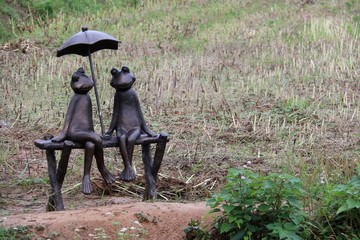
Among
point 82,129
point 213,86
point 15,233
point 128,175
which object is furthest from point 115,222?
point 213,86

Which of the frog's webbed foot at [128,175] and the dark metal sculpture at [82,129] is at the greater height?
the dark metal sculpture at [82,129]

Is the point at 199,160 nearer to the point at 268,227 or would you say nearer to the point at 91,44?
the point at 91,44

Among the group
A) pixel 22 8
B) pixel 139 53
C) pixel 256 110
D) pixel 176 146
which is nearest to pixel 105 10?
pixel 22 8

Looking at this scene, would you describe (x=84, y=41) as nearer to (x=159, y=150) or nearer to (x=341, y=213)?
(x=159, y=150)

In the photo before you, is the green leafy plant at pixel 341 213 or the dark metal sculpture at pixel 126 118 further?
the dark metal sculpture at pixel 126 118

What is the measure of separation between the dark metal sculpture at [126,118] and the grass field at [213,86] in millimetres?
939

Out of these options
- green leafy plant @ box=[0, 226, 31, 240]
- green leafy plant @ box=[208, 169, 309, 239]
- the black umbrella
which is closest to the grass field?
green leafy plant @ box=[208, 169, 309, 239]

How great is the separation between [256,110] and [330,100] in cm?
104

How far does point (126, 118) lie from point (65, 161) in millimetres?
629

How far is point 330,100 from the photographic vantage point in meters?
10.5

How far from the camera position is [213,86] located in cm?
1127

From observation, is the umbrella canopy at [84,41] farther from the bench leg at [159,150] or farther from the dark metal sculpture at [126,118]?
the bench leg at [159,150]

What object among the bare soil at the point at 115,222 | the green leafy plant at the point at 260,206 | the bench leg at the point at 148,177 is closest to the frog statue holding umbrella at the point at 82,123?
the bench leg at the point at 148,177

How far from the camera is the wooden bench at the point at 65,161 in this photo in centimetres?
650
